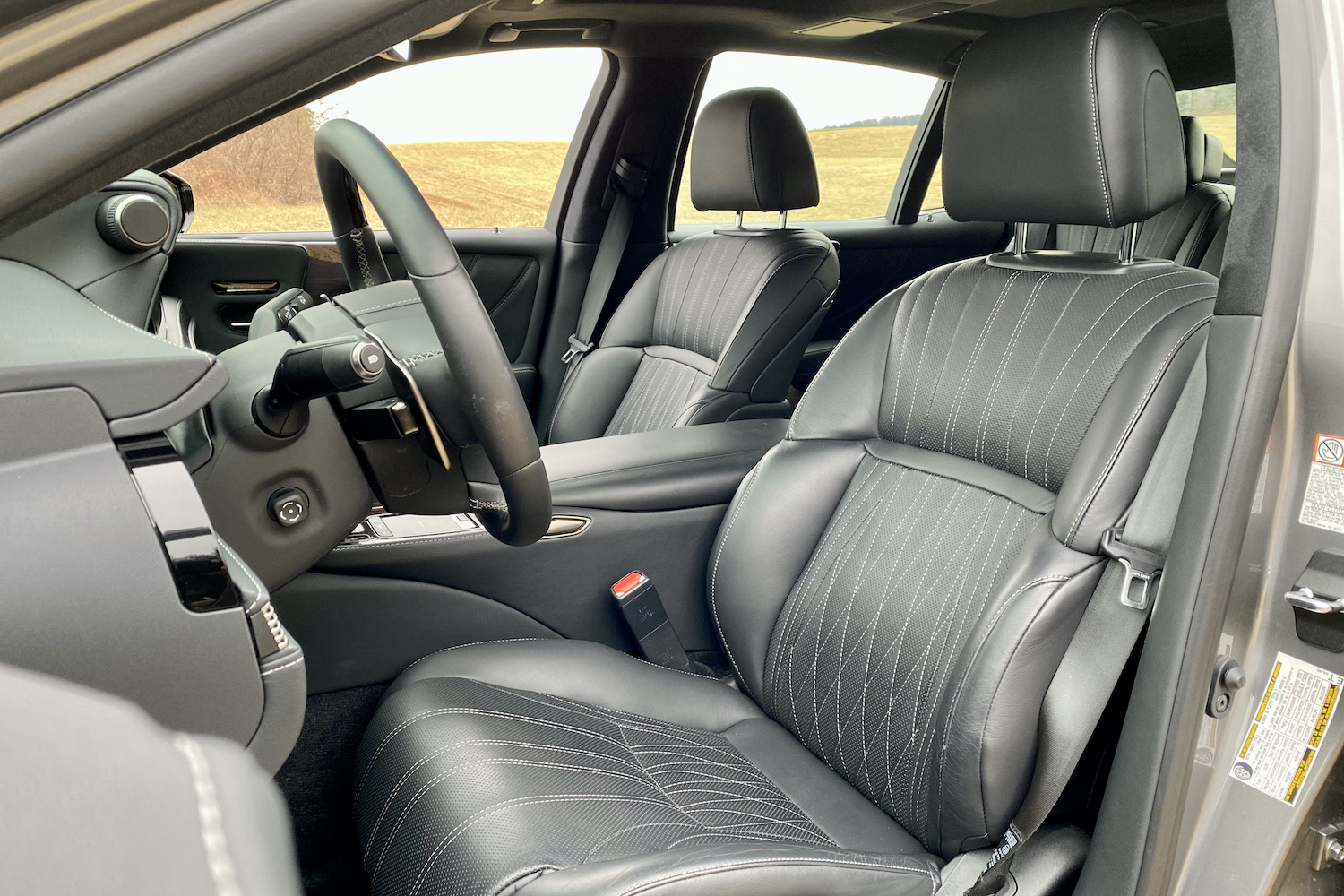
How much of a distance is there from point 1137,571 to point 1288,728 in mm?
191

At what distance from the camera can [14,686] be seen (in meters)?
0.41

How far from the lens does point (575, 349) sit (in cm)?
288

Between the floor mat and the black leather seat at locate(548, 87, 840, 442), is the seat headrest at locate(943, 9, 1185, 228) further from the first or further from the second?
the floor mat

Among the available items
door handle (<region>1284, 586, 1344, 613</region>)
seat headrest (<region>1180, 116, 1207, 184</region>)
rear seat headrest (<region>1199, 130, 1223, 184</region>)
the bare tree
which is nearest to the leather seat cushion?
door handle (<region>1284, 586, 1344, 613</region>)

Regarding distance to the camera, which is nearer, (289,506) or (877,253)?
(289,506)

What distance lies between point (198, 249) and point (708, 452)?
51.6 inches

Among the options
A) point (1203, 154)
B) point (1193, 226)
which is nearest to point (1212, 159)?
point (1203, 154)

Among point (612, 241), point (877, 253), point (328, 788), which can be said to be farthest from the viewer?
point (877, 253)

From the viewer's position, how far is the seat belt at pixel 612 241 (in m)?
2.92

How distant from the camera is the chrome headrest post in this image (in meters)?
1.29

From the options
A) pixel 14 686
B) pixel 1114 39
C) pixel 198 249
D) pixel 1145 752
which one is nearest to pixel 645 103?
pixel 198 249

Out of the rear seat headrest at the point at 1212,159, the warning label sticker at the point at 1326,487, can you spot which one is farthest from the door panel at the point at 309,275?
the rear seat headrest at the point at 1212,159

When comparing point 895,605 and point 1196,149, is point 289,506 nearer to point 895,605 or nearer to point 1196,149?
point 895,605

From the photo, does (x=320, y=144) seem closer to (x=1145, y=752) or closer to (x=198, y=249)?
(x=1145, y=752)
